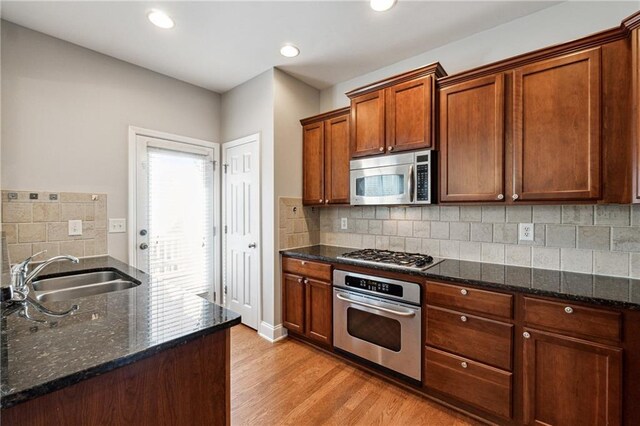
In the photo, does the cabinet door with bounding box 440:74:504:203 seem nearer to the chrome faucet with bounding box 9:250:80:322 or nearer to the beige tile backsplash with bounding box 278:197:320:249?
the beige tile backsplash with bounding box 278:197:320:249

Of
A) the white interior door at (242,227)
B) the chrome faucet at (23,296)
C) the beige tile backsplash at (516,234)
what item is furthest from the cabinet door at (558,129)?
the chrome faucet at (23,296)

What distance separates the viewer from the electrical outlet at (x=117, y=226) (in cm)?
261

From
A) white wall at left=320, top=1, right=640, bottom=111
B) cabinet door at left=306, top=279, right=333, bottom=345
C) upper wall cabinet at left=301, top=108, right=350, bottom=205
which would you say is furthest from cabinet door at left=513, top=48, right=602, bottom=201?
cabinet door at left=306, top=279, right=333, bottom=345

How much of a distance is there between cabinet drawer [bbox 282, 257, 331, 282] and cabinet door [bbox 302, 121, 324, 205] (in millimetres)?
675

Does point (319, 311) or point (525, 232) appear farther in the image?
point (319, 311)

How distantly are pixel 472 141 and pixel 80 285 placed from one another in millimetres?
2947

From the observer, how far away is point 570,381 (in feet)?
4.82

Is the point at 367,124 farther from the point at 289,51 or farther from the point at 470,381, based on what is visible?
the point at 470,381

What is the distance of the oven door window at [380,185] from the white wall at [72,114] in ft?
6.99

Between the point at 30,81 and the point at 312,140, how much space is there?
238 centimetres

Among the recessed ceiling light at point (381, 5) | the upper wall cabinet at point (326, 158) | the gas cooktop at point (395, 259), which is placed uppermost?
the recessed ceiling light at point (381, 5)

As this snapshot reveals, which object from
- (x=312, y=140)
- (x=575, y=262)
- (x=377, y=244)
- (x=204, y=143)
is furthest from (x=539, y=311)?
(x=204, y=143)

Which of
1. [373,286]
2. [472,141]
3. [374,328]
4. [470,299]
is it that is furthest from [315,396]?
[472,141]

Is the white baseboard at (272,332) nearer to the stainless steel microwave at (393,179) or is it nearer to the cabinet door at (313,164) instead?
the cabinet door at (313,164)
